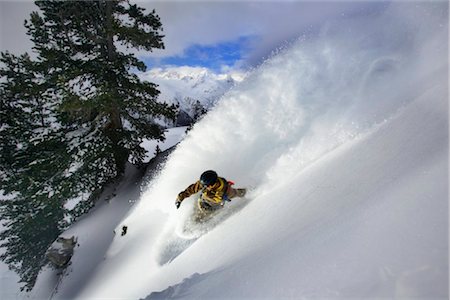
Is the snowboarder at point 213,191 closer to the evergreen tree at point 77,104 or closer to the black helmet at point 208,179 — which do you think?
the black helmet at point 208,179

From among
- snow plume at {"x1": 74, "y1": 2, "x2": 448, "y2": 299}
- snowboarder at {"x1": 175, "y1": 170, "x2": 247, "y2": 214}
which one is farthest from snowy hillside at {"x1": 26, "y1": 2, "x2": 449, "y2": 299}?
snowboarder at {"x1": 175, "y1": 170, "x2": 247, "y2": 214}

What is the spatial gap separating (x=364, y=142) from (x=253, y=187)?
10.6 feet

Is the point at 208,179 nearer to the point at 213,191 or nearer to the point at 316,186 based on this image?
the point at 213,191

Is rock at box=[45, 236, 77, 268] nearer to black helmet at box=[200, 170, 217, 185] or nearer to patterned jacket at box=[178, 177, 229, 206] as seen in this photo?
patterned jacket at box=[178, 177, 229, 206]

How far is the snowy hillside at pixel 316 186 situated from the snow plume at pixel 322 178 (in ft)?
0.09

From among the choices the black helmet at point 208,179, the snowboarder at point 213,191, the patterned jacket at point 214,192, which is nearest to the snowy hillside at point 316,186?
the snowboarder at point 213,191

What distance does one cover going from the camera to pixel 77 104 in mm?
11453

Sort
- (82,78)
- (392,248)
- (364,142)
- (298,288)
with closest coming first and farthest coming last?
1. (392,248)
2. (298,288)
3. (364,142)
4. (82,78)

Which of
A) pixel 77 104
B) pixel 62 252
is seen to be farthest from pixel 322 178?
pixel 62 252

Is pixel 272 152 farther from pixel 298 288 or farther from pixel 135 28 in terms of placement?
pixel 135 28

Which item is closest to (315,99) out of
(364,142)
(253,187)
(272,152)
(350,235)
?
(272,152)

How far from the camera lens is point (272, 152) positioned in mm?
8828

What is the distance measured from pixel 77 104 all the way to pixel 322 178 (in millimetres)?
10028

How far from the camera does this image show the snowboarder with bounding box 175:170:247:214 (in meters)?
6.75
